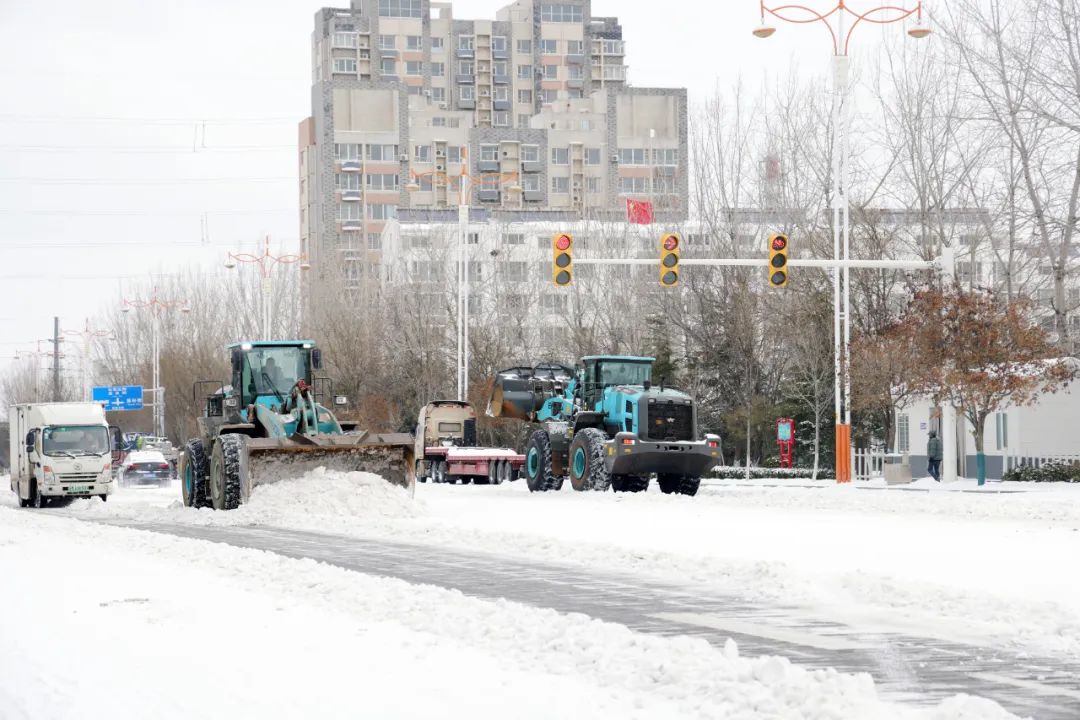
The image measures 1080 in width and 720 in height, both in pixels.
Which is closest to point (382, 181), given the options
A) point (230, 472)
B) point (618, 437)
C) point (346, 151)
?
point (346, 151)

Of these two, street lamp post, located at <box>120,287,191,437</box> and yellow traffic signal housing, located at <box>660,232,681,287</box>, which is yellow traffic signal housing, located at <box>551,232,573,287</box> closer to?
yellow traffic signal housing, located at <box>660,232,681,287</box>

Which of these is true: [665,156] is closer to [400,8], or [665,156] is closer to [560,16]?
[560,16]

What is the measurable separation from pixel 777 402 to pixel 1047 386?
18.9 metres

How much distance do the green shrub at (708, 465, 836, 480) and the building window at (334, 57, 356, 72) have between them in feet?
331

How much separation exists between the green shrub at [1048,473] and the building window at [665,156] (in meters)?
104

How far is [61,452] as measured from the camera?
38.2 metres

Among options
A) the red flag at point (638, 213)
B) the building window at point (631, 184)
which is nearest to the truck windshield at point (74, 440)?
the red flag at point (638, 213)

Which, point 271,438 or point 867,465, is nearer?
point 271,438

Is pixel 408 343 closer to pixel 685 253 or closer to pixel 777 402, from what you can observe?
pixel 685 253

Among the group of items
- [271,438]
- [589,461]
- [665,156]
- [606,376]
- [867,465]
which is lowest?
[867,465]

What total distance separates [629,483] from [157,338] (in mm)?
64062

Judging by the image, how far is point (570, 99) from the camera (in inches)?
6147

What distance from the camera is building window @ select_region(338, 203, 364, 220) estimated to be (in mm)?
138250

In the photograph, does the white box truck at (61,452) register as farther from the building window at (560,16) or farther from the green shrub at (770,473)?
the building window at (560,16)
